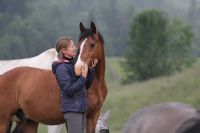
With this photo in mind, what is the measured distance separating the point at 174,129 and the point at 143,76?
197 feet

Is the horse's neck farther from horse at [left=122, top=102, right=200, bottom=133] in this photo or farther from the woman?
horse at [left=122, top=102, right=200, bottom=133]

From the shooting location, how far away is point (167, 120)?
8.88 ft

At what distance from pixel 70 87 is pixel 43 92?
748mm

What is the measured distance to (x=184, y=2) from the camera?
179 metres

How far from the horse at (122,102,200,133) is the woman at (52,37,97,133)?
3.02 meters

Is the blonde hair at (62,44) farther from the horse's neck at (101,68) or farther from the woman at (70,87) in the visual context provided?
the horse's neck at (101,68)

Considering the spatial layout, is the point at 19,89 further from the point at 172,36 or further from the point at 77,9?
the point at 77,9

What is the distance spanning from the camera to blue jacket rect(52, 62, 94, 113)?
5941 mm

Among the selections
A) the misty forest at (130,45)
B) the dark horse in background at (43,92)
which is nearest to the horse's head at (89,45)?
the dark horse in background at (43,92)

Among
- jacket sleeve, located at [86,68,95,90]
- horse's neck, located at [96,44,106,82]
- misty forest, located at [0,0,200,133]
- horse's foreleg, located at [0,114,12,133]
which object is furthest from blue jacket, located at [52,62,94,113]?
misty forest, located at [0,0,200,133]

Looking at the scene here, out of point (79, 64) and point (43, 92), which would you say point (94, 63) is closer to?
point (79, 64)

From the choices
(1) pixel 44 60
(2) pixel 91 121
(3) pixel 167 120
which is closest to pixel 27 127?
(2) pixel 91 121

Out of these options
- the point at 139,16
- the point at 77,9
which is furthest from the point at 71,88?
the point at 77,9

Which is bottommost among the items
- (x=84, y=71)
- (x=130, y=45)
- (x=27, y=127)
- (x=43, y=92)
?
(x=130, y=45)
